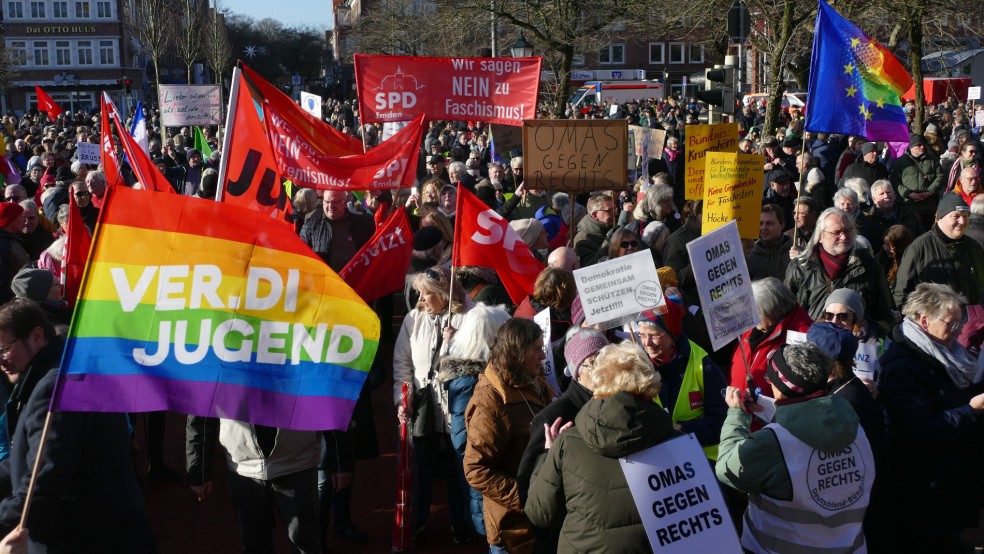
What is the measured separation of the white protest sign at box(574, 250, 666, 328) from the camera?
491cm

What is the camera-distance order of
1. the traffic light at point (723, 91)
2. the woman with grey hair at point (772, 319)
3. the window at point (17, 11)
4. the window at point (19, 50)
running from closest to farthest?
the woman with grey hair at point (772, 319)
the traffic light at point (723, 91)
the window at point (19, 50)
the window at point (17, 11)

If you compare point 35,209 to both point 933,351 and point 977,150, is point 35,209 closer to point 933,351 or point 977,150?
point 933,351

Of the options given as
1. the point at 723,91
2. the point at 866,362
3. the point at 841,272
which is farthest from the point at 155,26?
the point at 866,362

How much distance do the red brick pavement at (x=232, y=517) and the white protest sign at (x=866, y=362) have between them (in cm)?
229

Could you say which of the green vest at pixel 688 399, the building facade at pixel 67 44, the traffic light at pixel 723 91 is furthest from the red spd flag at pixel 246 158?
the building facade at pixel 67 44

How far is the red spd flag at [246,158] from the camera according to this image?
628cm

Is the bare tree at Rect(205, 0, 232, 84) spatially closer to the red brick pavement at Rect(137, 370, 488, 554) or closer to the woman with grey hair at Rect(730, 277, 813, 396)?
the red brick pavement at Rect(137, 370, 488, 554)

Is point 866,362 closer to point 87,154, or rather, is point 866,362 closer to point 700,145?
point 700,145

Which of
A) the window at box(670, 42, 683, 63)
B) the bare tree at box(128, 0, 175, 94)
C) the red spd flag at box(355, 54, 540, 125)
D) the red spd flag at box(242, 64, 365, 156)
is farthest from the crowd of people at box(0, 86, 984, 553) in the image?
the window at box(670, 42, 683, 63)

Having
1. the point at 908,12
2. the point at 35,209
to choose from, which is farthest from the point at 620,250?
the point at 908,12

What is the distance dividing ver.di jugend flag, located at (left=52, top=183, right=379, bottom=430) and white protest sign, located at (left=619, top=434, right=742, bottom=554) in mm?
1048

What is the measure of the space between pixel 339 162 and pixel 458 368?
2.88 m

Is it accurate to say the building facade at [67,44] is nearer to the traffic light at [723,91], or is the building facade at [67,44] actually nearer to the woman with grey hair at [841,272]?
the traffic light at [723,91]

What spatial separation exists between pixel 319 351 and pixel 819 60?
6007 millimetres
